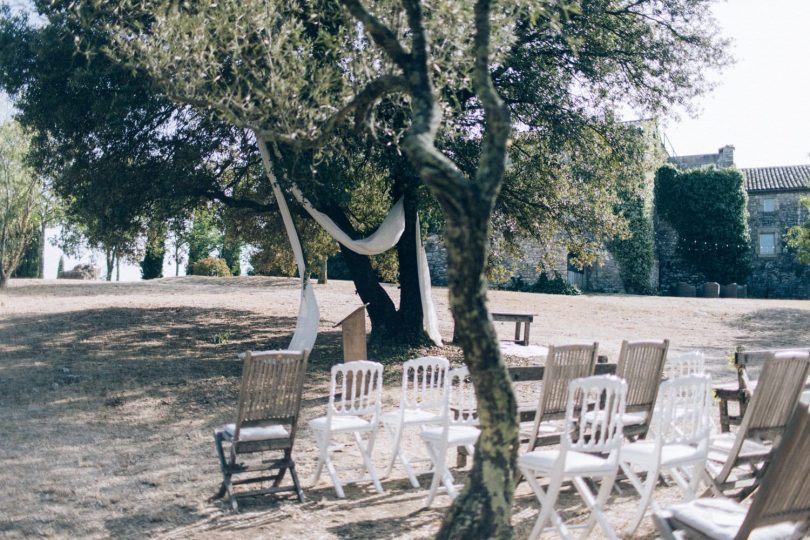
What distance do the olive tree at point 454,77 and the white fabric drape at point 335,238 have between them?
75cm

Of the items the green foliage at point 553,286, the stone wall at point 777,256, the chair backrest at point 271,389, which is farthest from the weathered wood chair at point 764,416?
the stone wall at point 777,256

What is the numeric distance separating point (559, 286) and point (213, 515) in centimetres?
2251

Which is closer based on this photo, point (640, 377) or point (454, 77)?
point (640, 377)

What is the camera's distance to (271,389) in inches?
206

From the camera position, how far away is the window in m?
34.3

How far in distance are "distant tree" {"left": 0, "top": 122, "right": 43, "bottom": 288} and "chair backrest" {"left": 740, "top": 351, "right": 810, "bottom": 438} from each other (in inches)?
735

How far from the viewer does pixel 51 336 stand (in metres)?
13.3

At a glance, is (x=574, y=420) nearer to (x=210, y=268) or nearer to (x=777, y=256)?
(x=210, y=268)

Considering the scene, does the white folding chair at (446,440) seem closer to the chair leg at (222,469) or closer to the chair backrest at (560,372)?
the chair backrest at (560,372)

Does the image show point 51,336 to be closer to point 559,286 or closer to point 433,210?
point 433,210

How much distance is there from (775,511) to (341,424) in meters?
→ 3.15

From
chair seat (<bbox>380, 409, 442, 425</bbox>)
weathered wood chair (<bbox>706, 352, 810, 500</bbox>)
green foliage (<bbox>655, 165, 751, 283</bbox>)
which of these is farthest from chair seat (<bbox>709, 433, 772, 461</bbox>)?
green foliage (<bbox>655, 165, 751, 283</bbox>)

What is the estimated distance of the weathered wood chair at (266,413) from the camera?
5.11 m

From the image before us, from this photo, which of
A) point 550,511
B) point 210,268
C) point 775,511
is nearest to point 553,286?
point 210,268
